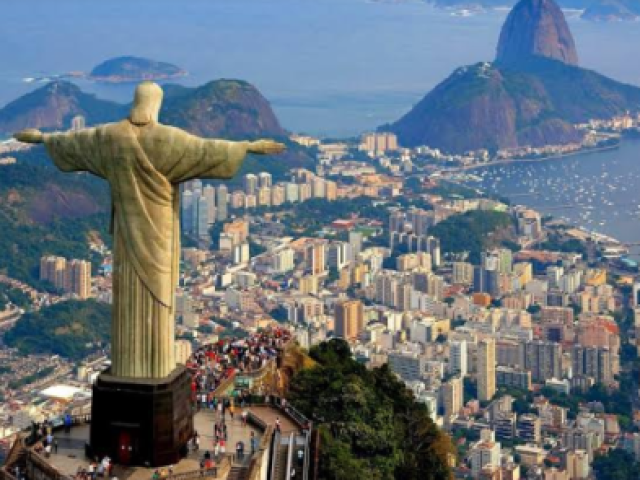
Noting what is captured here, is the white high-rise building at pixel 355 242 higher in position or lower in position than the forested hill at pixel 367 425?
lower

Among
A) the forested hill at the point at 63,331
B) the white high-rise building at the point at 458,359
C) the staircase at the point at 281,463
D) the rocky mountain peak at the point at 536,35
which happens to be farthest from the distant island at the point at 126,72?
the staircase at the point at 281,463

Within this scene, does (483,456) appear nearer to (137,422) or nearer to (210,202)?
(137,422)

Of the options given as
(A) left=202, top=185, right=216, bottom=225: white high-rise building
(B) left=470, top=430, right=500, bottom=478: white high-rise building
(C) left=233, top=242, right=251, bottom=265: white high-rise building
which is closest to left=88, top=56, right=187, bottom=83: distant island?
(A) left=202, top=185, right=216, bottom=225: white high-rise building

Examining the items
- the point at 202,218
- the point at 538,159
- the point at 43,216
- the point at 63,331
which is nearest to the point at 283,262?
the point at 202,218

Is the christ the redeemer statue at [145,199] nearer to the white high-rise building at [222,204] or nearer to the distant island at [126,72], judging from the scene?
the white high-rise building at [222,204]

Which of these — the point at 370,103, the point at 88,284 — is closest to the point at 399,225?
the point at 88,284

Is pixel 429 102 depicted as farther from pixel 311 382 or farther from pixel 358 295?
pixel 311 382

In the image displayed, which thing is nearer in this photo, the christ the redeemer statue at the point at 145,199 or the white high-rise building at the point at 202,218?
the christ the redeemer statue at the point at 145,199
